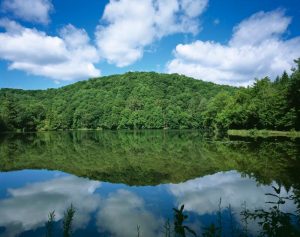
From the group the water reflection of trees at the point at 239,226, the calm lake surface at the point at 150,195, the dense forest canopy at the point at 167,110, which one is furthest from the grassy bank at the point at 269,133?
the water reflection of trees at the point at 239,226

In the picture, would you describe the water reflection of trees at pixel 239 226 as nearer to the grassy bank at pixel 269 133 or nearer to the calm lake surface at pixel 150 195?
the calm lake surface at pixel 150 195

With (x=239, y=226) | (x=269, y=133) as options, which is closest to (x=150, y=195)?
(x=239, y=226)

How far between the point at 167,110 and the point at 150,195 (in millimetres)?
152333

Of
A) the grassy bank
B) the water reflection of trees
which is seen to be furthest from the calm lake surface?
the grassy bank

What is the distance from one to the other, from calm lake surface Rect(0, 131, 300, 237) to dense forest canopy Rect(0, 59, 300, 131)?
135 ft

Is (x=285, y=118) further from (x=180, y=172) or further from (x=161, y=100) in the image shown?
(x=161, y=100)

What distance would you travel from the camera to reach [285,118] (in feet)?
206

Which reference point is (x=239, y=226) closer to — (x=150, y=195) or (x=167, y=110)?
(x=150, y=195)

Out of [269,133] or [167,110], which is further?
[167,110]

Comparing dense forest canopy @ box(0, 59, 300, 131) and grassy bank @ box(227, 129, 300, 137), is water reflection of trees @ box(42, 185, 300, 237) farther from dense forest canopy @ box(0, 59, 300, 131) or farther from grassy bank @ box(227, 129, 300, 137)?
dense forest canopy @ box(0, 59, 300, 131)

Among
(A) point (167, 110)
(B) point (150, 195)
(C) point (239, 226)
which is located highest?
(A) point (167, 110)

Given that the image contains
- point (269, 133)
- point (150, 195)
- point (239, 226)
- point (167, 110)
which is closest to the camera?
point (239, 226)

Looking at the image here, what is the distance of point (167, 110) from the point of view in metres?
169

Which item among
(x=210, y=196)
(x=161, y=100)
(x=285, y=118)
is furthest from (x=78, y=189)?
(x=161, y=100)
